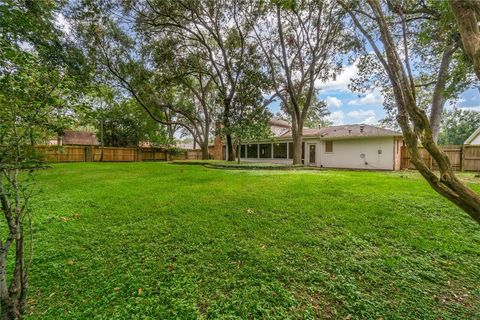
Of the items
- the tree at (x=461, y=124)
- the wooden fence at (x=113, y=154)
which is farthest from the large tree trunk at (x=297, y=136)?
the tree at (x=461, y=124)

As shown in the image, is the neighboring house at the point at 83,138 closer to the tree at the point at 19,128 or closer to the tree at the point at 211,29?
the tree at the point at 211,29

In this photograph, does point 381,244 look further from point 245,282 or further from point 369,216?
point 245,282

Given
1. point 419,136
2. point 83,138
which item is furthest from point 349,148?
point 83,138

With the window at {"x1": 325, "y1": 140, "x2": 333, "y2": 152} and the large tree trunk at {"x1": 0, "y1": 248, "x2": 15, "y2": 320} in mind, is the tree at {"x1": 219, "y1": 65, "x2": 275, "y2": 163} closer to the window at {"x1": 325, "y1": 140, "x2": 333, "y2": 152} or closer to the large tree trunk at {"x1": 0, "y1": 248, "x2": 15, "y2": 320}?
the window at {"x1": 325, "y1": 140, "x2": 333, "y2": 152}

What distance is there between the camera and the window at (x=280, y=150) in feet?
56.0

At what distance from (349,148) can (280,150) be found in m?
5.29

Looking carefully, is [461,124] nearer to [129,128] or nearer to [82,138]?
[129,128]

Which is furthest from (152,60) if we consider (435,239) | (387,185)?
(435,239)

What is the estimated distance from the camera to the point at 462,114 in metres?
28.1

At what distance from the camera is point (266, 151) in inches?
733

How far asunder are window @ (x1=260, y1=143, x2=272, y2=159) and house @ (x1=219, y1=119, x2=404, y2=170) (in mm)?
87

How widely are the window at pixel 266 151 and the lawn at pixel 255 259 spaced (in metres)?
13.7

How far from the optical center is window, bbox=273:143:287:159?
17081 millimetres

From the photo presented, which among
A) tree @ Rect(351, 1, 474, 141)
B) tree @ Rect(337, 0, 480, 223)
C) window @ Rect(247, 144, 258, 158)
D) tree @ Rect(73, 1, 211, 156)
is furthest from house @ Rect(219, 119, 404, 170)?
tree @ Rect(337, 0, 480, 223)
